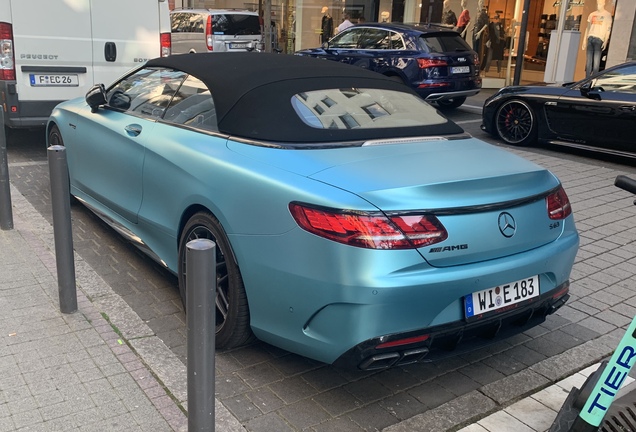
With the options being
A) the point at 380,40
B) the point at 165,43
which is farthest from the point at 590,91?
the point at 165,43

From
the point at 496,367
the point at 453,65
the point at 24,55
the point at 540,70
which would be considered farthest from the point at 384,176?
the point at 540,70

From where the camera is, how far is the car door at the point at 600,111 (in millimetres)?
8383

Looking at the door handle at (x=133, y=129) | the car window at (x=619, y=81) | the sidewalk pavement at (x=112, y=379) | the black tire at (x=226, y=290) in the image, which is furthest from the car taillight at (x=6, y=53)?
the car window at (x=619, y=81)

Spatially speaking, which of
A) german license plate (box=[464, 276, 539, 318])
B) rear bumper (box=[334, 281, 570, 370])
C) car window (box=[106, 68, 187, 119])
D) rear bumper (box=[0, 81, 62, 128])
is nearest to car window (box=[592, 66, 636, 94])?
rear bumper (box=[334, 281, 570, 370])

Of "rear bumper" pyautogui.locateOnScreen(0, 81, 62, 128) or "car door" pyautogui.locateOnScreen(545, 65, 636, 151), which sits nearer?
"rear bumper" pyautogui.locateOnScreen(0, 81, 62, 128)

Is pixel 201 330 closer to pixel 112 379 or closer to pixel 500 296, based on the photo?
pixel 112 379

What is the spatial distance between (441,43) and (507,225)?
30.6 ft

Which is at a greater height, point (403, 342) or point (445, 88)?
point (445, 88)

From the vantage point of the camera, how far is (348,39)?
515 inches

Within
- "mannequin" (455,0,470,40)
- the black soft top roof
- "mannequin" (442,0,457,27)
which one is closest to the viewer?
the black soft top roof

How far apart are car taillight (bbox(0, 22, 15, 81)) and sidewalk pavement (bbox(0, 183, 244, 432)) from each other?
12.2 feet

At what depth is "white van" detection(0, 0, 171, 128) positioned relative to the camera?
24.1 feet

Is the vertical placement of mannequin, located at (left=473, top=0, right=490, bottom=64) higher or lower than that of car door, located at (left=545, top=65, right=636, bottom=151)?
higher

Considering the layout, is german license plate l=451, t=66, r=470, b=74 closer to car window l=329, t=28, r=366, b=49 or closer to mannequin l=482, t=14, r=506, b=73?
car window l=329, t=28, r=366, b=49
